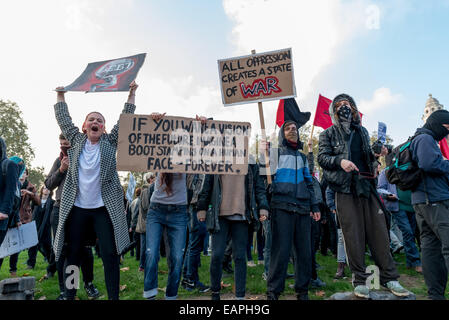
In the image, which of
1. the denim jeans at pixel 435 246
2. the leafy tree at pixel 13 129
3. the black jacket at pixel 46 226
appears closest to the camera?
the denim jeans at pixel 435 246

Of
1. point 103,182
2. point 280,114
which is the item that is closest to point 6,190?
point 103,182

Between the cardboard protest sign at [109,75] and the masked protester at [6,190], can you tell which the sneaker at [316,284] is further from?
the masked protester at [6,190]

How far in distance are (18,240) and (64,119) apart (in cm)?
181

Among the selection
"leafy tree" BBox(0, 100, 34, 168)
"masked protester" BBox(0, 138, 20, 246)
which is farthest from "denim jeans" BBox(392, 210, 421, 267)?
"leafy tree" BBox(0, 100, 34, 168)

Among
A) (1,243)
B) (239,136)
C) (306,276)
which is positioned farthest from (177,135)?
(1,243)

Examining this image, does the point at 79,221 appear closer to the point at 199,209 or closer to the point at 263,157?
the point at 199,209

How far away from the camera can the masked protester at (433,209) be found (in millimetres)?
3654

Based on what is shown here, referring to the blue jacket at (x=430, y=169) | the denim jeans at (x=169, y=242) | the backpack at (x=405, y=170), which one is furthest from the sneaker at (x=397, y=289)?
the denim jeans at (x=169, y=242)

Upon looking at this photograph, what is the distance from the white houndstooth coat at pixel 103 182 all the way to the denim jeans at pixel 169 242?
48 centimetres

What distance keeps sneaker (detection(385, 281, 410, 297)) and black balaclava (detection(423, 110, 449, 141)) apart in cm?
197

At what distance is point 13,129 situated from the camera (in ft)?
124

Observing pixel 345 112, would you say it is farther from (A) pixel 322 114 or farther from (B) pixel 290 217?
(A) pixel 322 114

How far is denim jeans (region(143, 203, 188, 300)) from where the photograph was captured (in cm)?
394

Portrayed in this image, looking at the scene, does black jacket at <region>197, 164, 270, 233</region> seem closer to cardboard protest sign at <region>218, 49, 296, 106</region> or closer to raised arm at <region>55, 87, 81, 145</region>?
cardboard protest sign at <region>218, 49, 296, 106</region>
